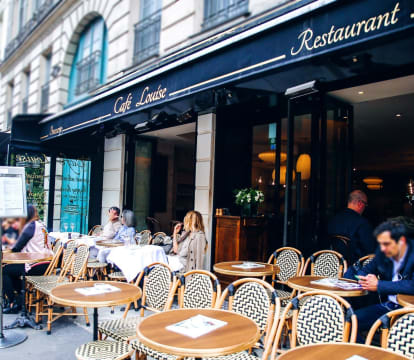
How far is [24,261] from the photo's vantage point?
4559 mm

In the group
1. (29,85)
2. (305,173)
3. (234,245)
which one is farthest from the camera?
→ (29,85)

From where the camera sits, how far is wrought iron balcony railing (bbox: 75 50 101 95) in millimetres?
10531

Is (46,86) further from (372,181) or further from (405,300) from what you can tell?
(405,300)

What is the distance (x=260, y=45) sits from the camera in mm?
3791

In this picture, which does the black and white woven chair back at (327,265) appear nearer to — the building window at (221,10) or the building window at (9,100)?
the building window at (221,10)

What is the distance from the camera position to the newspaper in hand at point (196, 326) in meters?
2.32

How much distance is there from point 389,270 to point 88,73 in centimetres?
1008

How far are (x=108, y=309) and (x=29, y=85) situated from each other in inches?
505

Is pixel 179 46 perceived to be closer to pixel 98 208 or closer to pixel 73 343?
pixel 98 208

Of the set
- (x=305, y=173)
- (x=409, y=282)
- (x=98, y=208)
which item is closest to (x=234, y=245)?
(x=305, y=173)

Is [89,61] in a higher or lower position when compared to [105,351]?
higher

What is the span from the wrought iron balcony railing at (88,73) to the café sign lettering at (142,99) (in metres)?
4.89

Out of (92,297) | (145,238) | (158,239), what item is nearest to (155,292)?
(92,297)

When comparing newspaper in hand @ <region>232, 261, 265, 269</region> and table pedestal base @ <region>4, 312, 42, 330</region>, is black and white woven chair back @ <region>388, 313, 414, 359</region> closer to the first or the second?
newspaper in hand @ <region>232, 261, 265, 269</region>
